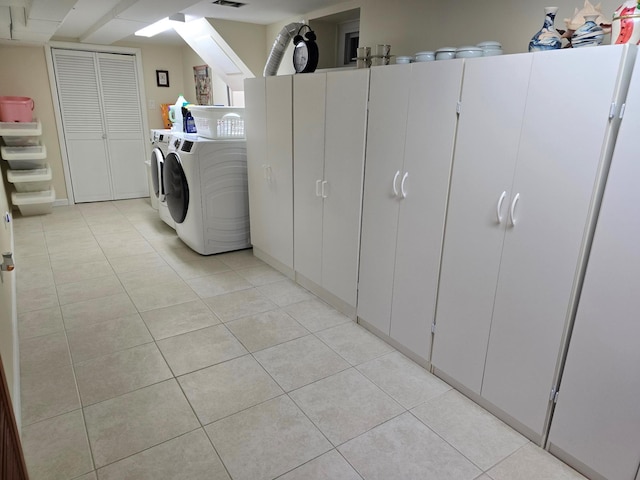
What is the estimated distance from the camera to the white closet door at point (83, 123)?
543 cm

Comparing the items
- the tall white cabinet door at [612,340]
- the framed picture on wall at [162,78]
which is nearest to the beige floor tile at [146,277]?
the tall white cabinet door at [612,340]


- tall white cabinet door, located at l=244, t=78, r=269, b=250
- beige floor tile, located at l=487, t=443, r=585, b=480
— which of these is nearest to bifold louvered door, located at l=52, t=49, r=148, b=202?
tall white cabinet door, located at l=244, t=78, r=269, b=250

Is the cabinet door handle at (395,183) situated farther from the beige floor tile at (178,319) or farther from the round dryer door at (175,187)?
the round dryer door at (175,187)

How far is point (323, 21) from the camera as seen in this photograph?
12.0 feet

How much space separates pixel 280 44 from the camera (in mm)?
3379

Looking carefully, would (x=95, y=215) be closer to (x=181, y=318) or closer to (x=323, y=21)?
(x=181, y=318)

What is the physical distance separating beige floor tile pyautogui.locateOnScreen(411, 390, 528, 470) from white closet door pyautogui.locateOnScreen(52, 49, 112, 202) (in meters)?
5.66

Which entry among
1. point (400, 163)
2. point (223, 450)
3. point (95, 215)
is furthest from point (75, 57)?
point (223, 450)

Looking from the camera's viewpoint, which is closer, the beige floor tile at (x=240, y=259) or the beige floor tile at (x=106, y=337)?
the beige floor tile at (x=106, y=337)

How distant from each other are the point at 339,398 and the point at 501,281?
3.25ft

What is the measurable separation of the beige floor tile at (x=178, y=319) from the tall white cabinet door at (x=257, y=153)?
1.03 meters

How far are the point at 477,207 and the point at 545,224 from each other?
32 centimetres

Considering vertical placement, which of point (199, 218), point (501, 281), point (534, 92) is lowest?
point (199, 218)

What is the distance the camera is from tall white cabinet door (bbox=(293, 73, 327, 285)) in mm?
2818
